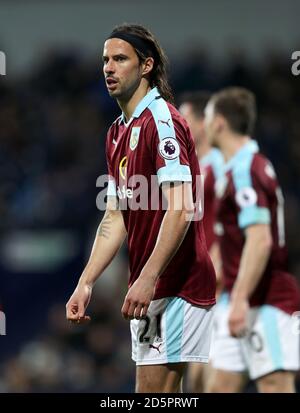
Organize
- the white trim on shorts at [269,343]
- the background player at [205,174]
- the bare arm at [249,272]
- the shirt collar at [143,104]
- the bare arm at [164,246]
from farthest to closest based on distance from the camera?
1. the background player at [205,174]
2. the white trim on shorts at [269,343]
3. the bare arm at [249,272]
4. the shirt collar at [143,104]
5. the bare arm at [164,246]

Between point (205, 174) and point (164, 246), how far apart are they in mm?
3289

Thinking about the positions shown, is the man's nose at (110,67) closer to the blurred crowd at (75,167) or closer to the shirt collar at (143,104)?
the shirt collar at (143,104)

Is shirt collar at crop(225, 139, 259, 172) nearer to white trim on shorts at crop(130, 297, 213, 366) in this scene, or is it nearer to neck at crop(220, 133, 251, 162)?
neck at crop(220, 133, 251, 162)

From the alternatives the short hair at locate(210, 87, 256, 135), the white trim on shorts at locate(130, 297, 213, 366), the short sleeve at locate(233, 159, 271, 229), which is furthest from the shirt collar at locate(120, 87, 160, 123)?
the short hair at locate(210, 87, 256, 135)

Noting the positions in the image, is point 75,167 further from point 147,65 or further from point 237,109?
point 147,65

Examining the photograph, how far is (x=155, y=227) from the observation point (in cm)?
482

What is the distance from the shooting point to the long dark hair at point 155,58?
4867 mm

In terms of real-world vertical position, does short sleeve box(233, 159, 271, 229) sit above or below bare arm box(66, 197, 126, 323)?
above

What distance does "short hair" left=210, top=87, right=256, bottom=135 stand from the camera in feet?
23.9

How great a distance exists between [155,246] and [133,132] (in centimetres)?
60

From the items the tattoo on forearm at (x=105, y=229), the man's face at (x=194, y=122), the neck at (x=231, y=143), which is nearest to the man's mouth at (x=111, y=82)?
the tattoo on forearm at (x=105, y=229)

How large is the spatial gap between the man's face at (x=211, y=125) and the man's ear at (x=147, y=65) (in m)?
2.45

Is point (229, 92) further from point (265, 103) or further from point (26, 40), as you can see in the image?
point (26, 40)

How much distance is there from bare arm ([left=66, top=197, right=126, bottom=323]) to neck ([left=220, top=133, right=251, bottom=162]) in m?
2.15
